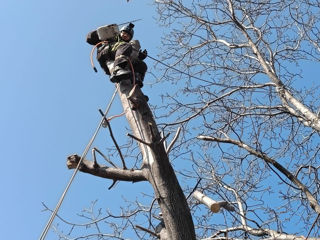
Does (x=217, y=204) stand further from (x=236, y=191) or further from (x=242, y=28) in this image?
(x=242, y=28)

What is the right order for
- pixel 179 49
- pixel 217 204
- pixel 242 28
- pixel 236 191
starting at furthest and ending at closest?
pixel 179 49 < pixel 242 28 < pixel 236 191 < pixel 217 204

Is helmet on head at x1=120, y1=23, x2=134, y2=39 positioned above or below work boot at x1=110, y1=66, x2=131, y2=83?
above

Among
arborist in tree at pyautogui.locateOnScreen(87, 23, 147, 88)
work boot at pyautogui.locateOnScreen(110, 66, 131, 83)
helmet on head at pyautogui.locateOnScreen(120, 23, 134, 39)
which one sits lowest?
work boot at pyautogui.locateOnScreen(110, 66, 131, 83)

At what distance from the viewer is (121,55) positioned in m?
3.63

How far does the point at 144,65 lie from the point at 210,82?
2.12 m

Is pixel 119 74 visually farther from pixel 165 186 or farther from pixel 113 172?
pixel 165 186

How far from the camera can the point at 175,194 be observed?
8.39ft

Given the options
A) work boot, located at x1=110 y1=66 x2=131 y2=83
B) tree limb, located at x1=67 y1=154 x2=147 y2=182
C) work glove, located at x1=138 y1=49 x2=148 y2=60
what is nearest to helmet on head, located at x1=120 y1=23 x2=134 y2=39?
work glove, located at x1=138 y1=49 x2=148 y2=60

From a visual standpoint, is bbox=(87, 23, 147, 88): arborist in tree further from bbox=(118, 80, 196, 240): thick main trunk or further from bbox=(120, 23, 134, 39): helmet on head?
bbox=(118, 80, 196, 240): thick main trunk

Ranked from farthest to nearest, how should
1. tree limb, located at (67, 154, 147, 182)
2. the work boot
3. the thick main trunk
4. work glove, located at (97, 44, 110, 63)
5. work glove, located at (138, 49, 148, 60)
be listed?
work glove, located at (138, 49, 148, 60) < work glove, located at (97, 44, 110, 63) < the work boot < tree limb, located at (67, 154, 147, 182) < the thick main trunk

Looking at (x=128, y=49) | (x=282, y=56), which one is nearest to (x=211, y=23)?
(x=282, y=56)

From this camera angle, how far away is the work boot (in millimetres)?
3500

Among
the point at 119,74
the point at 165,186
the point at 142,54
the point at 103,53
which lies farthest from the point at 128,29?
the point at 165,186

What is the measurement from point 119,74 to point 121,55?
0.23 m
